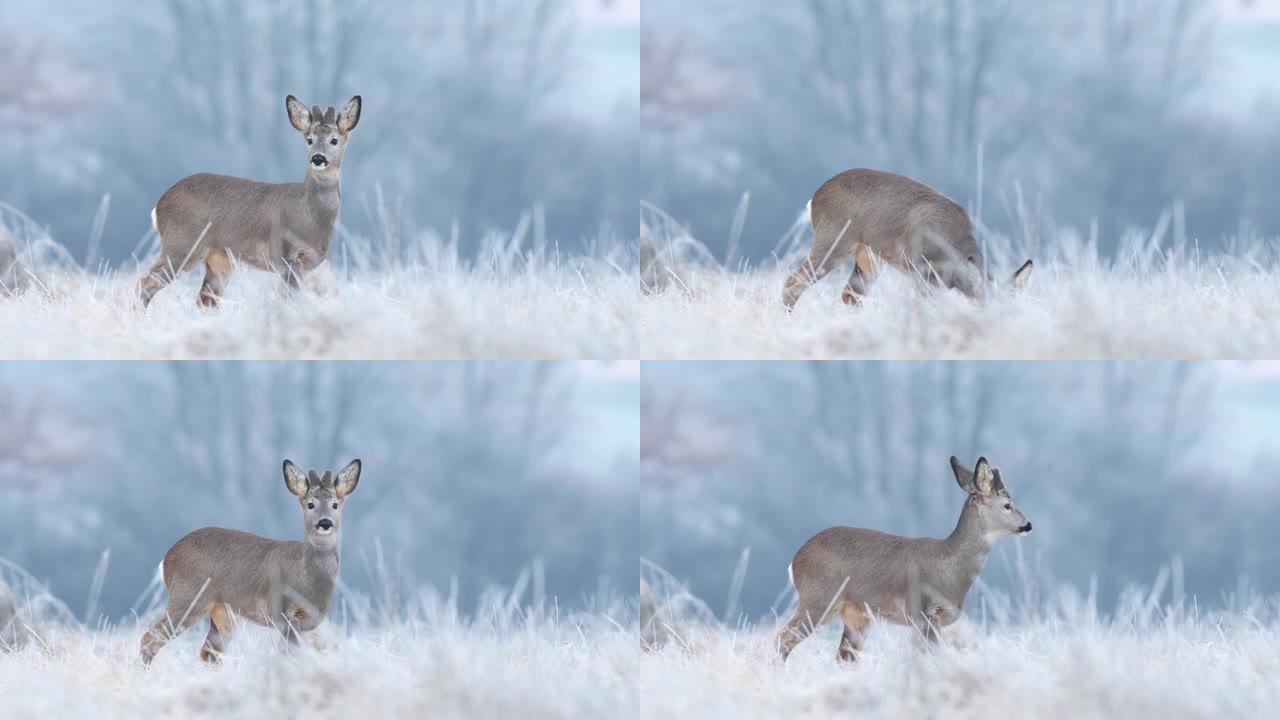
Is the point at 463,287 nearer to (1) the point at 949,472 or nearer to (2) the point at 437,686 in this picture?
(2) the point at 437,686

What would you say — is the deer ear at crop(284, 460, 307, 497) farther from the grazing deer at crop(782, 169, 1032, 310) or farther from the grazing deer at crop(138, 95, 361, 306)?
the grazing deer at crop(782, 169, 1032, 310)

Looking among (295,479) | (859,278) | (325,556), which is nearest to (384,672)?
(325,556)

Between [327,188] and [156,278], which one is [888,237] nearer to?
[327,188]

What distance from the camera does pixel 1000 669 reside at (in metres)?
8.48

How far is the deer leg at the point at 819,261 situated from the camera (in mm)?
9266

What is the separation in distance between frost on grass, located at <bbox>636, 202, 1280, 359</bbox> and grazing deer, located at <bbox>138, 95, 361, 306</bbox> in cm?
130

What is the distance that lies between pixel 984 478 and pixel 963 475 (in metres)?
0.09

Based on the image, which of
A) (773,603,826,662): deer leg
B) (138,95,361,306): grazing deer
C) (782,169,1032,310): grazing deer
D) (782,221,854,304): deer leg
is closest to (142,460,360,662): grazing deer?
(138,95,361,306): grazing deer

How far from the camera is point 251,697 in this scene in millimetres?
8539

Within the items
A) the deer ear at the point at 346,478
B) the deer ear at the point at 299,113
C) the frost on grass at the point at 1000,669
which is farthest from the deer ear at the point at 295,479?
the frost on grass at the point at 1000,669

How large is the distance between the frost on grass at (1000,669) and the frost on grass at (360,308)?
1240 mm

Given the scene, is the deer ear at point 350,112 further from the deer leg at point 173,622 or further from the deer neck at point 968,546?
the deer neck at point 968,546

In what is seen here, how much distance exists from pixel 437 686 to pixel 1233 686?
281 cm

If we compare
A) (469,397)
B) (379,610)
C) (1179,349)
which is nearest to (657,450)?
(469,397)
